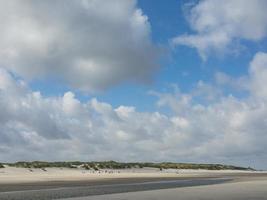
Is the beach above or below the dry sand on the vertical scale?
below

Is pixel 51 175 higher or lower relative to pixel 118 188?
higher

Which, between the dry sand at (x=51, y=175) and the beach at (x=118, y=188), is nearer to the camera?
the beach at (x=118, y=188)

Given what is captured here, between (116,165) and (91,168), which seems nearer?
(91,168)

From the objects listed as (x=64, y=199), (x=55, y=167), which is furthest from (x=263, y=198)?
(x=55, y=167)

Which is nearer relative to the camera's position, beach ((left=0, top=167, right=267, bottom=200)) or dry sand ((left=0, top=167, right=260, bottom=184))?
beach ((left=0, top=167, right=267, bottom=200))

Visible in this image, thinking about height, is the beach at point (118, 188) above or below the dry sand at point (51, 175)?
below

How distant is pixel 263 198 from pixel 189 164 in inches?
4411

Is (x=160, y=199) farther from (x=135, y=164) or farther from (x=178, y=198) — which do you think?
(x=135, y=164)

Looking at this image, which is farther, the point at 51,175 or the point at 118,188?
the point at 51,175

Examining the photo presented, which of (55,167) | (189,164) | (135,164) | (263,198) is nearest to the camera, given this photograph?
(263,198)

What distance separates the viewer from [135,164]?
397 feet

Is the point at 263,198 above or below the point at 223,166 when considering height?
below

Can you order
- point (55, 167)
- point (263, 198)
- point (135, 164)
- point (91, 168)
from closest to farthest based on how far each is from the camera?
point (263, 198), point (55, 167), point (91, 168), point (135, 164)

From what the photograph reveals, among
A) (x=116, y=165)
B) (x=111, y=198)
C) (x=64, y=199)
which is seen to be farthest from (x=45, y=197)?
(x=116, y=165)
